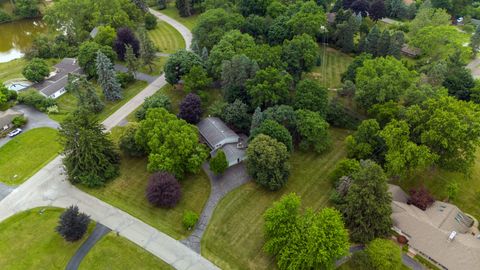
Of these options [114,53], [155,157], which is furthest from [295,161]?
[114,53]

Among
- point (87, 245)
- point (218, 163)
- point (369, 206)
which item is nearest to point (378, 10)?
point (218, 163)

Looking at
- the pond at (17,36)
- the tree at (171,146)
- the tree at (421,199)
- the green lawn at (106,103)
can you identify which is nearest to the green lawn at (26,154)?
the green lawn at (106,103)

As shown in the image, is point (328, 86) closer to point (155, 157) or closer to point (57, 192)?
point (155, 157)

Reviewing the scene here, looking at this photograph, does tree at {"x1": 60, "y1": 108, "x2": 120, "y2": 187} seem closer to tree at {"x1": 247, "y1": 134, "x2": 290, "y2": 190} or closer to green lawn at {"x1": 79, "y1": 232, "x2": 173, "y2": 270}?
green lawn at {"x1": 79, "y1": 232, "x2": 173, "y2": 270}

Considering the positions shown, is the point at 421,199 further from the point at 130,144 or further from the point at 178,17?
the point at 178,17

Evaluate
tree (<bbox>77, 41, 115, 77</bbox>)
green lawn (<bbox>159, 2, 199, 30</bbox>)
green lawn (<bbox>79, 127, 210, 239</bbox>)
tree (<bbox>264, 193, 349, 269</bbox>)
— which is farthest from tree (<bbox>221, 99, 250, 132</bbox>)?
green lawn (<bbox>159, 2, 199, 30</bbox>)

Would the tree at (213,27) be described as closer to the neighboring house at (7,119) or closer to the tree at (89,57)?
the tree at (89,57)
